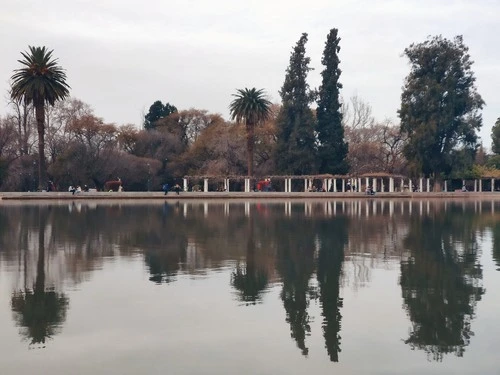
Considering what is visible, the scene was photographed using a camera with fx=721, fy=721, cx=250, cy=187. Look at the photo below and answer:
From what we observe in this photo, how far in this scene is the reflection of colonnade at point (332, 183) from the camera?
64.3 m

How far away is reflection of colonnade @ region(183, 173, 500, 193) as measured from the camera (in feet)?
211

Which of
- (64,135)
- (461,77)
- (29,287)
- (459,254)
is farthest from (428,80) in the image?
(29,287)

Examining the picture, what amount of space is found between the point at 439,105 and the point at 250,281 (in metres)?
50.7

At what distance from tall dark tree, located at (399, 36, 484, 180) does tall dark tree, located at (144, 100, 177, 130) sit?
115 feet

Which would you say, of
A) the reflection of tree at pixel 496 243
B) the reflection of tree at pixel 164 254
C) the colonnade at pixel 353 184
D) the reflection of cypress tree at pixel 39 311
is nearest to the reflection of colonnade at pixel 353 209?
the reflection of tree at pixel 496 243

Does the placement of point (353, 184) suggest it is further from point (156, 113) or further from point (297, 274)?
point (297, 274)

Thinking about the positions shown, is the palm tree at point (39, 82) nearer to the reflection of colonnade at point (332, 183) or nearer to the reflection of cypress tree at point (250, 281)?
the reflection of colonnade at point (332, 183)

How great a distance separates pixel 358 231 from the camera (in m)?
25.5

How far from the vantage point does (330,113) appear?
213ft

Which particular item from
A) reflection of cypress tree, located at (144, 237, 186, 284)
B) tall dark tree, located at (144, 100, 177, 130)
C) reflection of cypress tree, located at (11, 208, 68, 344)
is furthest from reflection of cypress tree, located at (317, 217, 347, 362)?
tall dark tree, located at (144, 100, 177, 130)

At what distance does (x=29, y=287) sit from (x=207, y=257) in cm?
547

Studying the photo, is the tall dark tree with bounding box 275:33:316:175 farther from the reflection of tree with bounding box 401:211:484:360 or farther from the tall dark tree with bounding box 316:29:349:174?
the reflection of tree with bounding box 401:211:484:360

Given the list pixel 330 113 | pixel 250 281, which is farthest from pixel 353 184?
pixel 250 281

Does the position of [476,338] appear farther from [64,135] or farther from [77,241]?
[64,135]
